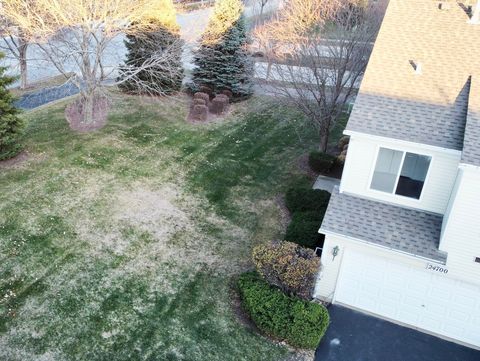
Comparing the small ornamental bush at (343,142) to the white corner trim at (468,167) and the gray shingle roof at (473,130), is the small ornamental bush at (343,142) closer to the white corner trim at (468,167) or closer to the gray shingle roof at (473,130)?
the gray shingle roof at (473,130)

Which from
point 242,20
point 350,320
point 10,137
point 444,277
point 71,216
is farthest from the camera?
point 242,20

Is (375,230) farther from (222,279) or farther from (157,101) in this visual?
(157,101)

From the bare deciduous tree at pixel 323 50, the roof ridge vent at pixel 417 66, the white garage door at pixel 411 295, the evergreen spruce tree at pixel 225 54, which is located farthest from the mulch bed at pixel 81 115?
the roof ridge vent at pixel 417 66

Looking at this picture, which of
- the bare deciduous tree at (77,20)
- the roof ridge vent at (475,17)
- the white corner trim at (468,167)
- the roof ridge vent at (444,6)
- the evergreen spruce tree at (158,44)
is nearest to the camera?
the white corner trim at (468,167)

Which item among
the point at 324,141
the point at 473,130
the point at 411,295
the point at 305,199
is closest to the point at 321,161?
the point at 324,141

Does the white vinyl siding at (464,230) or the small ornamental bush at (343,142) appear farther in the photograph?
the small ornamental bush at (343,142)

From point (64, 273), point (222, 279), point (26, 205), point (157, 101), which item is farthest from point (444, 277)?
point (157, 101)
